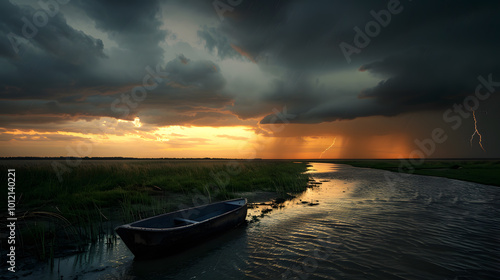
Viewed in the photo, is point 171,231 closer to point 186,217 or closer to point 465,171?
point 186,217

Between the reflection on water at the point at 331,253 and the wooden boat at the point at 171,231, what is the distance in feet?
1.22

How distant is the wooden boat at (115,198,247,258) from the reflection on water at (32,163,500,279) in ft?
1.22

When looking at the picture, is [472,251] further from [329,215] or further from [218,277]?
[218,277]

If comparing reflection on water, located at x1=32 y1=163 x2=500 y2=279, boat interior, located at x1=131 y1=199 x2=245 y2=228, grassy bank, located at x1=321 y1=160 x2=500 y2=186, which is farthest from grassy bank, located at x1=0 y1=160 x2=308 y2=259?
grassy bank, located at x1=321 y1=160 x2=500 y2=186

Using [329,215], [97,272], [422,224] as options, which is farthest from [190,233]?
[422,224]

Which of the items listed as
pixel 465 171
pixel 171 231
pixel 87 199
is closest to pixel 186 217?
pixel 171 231

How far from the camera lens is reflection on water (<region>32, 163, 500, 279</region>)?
6891 millimetres

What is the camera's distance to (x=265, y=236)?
10.5 m

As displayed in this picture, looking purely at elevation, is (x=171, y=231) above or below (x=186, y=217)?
above

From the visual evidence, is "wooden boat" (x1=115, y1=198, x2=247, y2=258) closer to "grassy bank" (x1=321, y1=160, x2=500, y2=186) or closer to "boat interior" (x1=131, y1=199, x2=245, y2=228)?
"boat interior" (x1=131, y1=199, x2=245, y2=228)

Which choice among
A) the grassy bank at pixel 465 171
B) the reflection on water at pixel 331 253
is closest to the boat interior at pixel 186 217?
the reflection on water at pixel 331 253

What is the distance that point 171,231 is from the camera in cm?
796

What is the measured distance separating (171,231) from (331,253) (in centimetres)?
562

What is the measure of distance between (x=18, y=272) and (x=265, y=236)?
8295 millimetres
